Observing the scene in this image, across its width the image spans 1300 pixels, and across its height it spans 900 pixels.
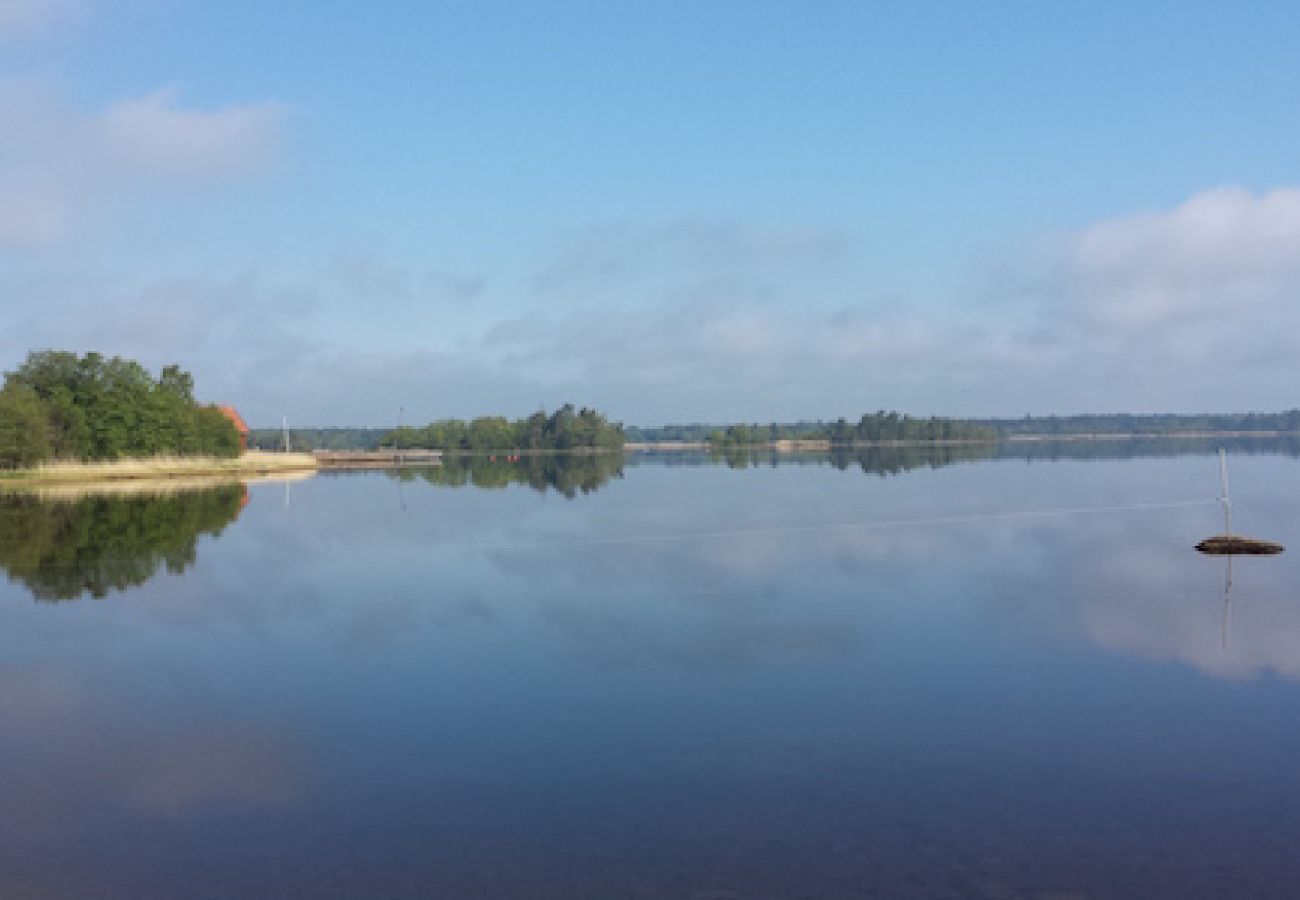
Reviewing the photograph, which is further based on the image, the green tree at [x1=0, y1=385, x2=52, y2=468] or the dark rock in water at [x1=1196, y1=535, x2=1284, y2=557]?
the green tree at [x1=0, y1=385, x2=52, y2=468]

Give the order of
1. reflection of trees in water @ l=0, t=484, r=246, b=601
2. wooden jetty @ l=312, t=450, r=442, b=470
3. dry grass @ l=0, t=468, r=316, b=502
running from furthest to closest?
wooden jetty @ l=312, t=450, r=442, b=470 < dry grass @ l=0, t=468, r=316, b=502 < reflection of trees in water @ l=0, t=484, r=246, b=601

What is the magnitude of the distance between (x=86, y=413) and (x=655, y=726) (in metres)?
87.7

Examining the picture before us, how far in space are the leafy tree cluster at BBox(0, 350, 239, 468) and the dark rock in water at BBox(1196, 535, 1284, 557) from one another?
7652 centimetres

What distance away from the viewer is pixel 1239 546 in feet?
102

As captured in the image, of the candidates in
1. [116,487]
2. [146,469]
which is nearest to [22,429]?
[116,487]

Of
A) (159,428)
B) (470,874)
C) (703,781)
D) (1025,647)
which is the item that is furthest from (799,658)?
(159,428)

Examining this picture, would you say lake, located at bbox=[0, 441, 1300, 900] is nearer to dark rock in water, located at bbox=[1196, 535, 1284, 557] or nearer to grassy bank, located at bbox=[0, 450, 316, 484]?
dark rock in water, located at bbox=[1196, 535, 1284, 557]

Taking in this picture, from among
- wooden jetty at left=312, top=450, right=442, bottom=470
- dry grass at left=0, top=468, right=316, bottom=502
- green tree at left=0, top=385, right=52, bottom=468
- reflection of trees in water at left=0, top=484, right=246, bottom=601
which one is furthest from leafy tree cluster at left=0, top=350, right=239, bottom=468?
wooden jetty at left=312, top=450, right=442, bottom=470

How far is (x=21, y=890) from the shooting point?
28.6ft

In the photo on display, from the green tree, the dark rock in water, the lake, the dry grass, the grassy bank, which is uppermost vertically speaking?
the green tree

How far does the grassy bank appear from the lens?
77438 millimetres

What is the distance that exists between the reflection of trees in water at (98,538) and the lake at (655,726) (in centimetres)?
36

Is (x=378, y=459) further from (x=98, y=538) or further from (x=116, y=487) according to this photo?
(x=98, y=538)

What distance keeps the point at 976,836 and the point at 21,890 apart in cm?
850
